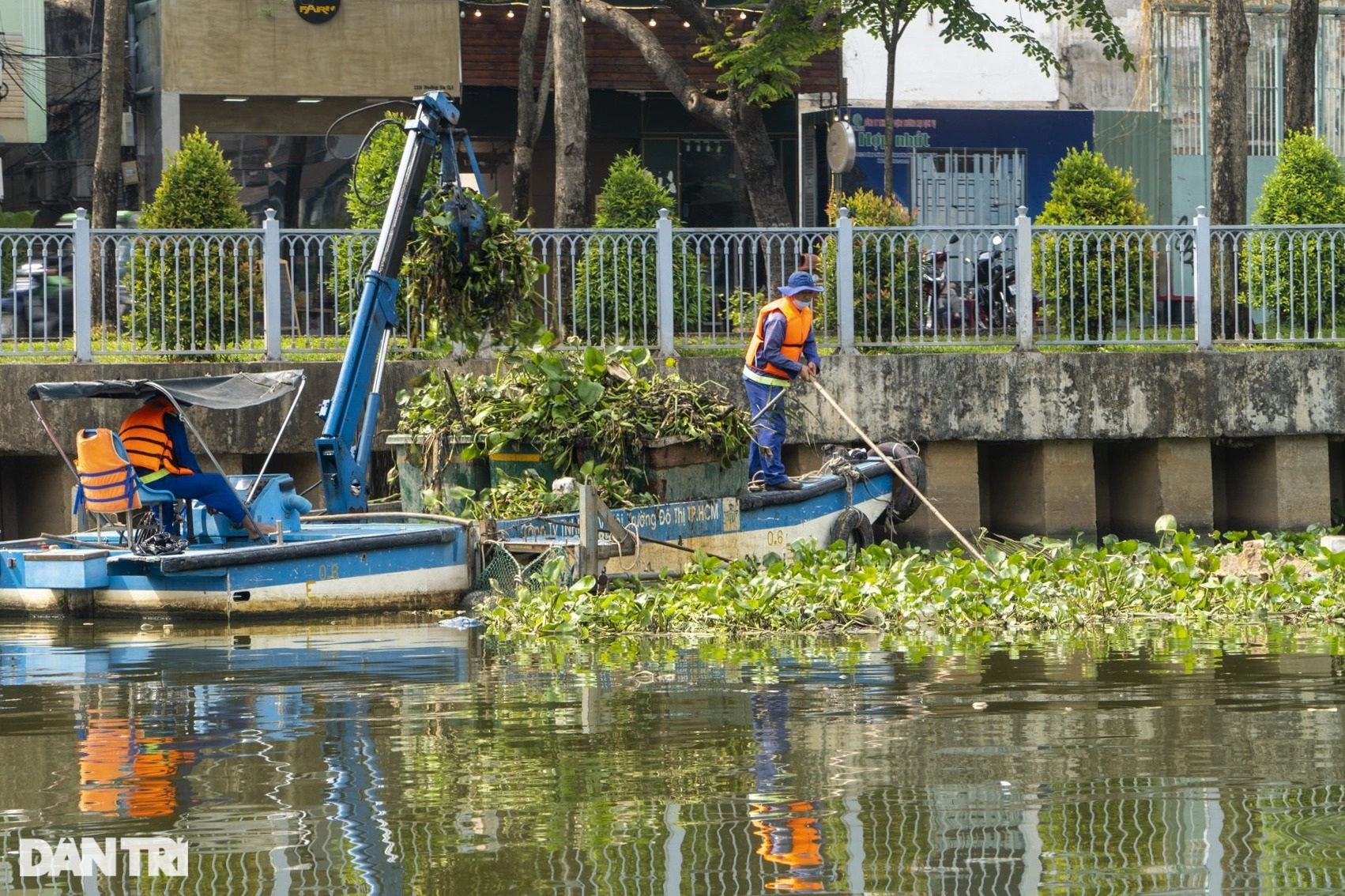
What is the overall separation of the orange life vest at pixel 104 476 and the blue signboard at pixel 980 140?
16.4 m

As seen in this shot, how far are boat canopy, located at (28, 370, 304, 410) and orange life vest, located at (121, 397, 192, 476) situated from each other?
0.37ft

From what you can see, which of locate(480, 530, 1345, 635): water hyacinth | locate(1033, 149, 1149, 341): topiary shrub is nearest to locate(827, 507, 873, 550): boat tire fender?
locate(480, 530, 1345, 635): water hyacinth

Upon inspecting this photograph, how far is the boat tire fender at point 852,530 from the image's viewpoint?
1476cm

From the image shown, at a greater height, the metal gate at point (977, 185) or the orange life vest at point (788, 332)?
the metal gate at point (977, 185)

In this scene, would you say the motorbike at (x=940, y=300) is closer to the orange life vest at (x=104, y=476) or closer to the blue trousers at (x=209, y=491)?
the blue trousers at (x=209, y=491)

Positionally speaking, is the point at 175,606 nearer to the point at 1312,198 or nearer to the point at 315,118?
the point at 1312,198

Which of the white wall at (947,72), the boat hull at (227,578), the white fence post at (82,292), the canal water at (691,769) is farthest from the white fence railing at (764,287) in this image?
the white wall at (947,72)

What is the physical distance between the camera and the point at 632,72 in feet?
83.8

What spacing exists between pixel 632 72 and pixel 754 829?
20376mm

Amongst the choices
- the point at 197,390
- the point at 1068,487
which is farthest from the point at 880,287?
the point at 197,390

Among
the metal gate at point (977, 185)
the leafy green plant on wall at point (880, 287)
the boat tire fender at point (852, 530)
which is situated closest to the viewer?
the boat tire fender at point (852, 530)

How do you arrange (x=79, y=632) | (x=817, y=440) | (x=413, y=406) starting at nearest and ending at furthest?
(x=79, y=632) → (x=413, y=406) → (x=817, y=440)

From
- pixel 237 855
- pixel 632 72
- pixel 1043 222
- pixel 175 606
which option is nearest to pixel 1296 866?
pixel 237 855

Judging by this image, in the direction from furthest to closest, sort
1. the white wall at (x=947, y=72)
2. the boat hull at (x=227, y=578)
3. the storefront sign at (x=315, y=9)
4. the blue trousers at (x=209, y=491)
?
the white wall at (x=947, y=72) → the storefront sign at (x=315, y=9) → the blue trousers at (x=209, y=491) → the boat hull at (x=227, y=578)
